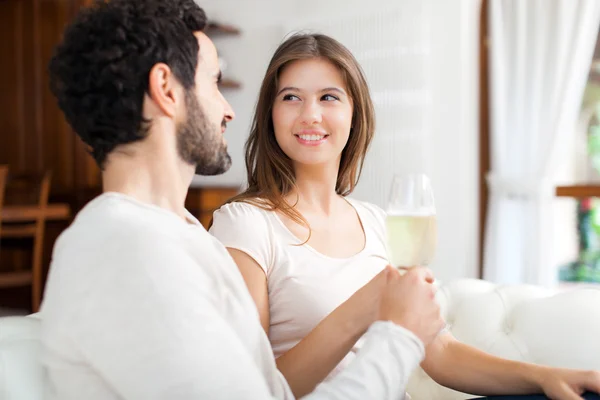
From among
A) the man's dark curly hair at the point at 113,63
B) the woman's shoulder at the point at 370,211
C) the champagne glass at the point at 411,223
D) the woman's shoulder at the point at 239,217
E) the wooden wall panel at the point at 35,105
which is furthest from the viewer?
the wooden wall panel at the point at 35,105

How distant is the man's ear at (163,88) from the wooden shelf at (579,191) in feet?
11.7

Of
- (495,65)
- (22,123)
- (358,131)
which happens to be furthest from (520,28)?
(22,123)

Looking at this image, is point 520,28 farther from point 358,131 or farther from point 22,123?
point 22,123

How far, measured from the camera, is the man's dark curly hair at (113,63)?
809 millimetres

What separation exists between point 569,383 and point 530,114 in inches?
128

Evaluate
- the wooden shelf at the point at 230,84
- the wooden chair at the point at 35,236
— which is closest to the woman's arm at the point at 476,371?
the wooden chair at the point at 35,236

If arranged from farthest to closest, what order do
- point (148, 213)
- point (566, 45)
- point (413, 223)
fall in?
point (566, 45), point (413, 223), point (148, 213)

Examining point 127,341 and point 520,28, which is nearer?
point 127,341

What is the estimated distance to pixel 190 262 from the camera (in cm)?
76

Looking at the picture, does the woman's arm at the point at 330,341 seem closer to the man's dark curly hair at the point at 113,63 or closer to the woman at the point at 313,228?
the woman at the point at 313,228

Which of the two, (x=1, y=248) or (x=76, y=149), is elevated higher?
(x=76, y=149)

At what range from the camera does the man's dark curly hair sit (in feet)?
2.65

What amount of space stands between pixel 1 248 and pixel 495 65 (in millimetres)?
3788

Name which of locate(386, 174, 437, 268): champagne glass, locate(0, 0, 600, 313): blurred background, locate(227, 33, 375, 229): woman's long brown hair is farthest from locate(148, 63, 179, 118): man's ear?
locate(0, 0, 600, 313): blurred background
